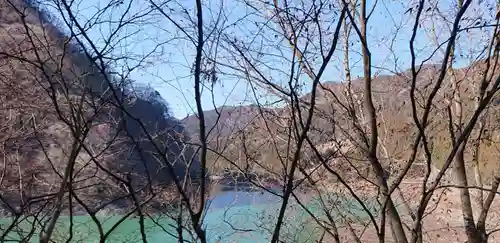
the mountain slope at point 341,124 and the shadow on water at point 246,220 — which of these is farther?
the shadow on water at point 246,220

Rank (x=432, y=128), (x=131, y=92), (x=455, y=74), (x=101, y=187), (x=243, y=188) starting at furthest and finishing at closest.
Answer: (x=243, y=188)
(x=455, y=74)
(x=432, y=128)
(x=101, y=187)
(x=131, y=92)

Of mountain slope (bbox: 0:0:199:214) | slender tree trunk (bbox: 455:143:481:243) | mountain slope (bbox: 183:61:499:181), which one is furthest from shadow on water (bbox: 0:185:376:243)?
mountain slope (bbox: 0:0:199:214)

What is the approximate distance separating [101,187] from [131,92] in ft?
2.17

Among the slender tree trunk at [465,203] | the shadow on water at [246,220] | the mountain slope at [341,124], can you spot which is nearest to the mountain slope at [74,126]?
the mountain slope at [341,124]

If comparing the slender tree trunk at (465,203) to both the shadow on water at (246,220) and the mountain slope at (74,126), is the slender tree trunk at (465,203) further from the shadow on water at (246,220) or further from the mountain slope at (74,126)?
the mountain slope at (74,126)

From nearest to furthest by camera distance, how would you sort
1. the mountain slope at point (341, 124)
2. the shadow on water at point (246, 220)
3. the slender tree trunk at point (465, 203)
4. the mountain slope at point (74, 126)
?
1. the mountain slope at point (74, 126)
2. the mountain slope at point (341, 124)
3. the slender tree trunk at point (465, 203)
4. the shadow on water at point (246, 220)

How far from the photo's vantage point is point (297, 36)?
124 centimetres

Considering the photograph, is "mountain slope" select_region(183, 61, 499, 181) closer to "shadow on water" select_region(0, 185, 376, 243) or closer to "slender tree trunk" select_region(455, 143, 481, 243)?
"slender tree trunk" select_region(455, 143, 481, 243)

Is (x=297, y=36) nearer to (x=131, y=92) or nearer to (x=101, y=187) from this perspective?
(x=131, y=92)

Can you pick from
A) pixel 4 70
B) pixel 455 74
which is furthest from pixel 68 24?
pixel 455 74

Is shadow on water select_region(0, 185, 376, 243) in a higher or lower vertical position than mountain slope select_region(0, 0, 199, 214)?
lower

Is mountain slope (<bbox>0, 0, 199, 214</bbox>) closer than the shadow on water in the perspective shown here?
Yes

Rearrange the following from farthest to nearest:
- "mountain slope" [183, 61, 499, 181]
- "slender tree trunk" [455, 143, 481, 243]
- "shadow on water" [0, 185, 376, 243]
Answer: "shadow on water" [0, 185, 376, 243] < "slender tree trunk" [455, 143, 481, 243] < "mountain slope" [183, 61, 499, 181]

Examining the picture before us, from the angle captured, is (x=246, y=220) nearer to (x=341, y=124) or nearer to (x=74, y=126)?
(x=341, y=124)
